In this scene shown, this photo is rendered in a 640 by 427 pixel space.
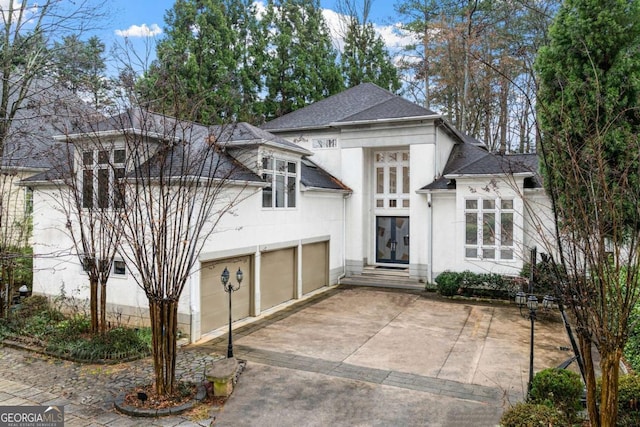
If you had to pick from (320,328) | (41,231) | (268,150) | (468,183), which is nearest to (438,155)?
(468,183)

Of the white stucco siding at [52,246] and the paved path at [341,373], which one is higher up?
the white stucco siding at [52,246]

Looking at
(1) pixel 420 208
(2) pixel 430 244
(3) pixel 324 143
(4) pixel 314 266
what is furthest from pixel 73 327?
(1) pixel 420 208

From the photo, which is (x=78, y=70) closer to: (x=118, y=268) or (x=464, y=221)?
(x=118, y=268)

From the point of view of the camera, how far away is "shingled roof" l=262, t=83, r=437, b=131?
17469mm

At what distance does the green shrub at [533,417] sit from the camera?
16.2 ft

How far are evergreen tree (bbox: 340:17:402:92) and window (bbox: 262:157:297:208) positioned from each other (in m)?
19.1

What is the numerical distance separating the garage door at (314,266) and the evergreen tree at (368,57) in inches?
725

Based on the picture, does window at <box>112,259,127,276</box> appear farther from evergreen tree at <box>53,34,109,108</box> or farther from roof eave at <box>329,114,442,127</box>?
roof eave at <box>329,114,442,127</box>

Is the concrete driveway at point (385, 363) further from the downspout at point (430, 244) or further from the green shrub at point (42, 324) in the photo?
the green shrub at point (42, 324)

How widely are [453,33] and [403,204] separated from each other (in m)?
10.9

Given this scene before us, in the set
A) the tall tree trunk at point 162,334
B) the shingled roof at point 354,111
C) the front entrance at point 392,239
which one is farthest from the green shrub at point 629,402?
the front entrance at point 392,239

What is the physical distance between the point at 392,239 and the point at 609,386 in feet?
49.1

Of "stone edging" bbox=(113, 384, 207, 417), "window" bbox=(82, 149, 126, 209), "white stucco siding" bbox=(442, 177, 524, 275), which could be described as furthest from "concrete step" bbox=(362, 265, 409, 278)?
"stone edging" bbox=(113, 384, 207, 417)

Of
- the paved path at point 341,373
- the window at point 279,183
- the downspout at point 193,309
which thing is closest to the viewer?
the paved path at point 341,373
